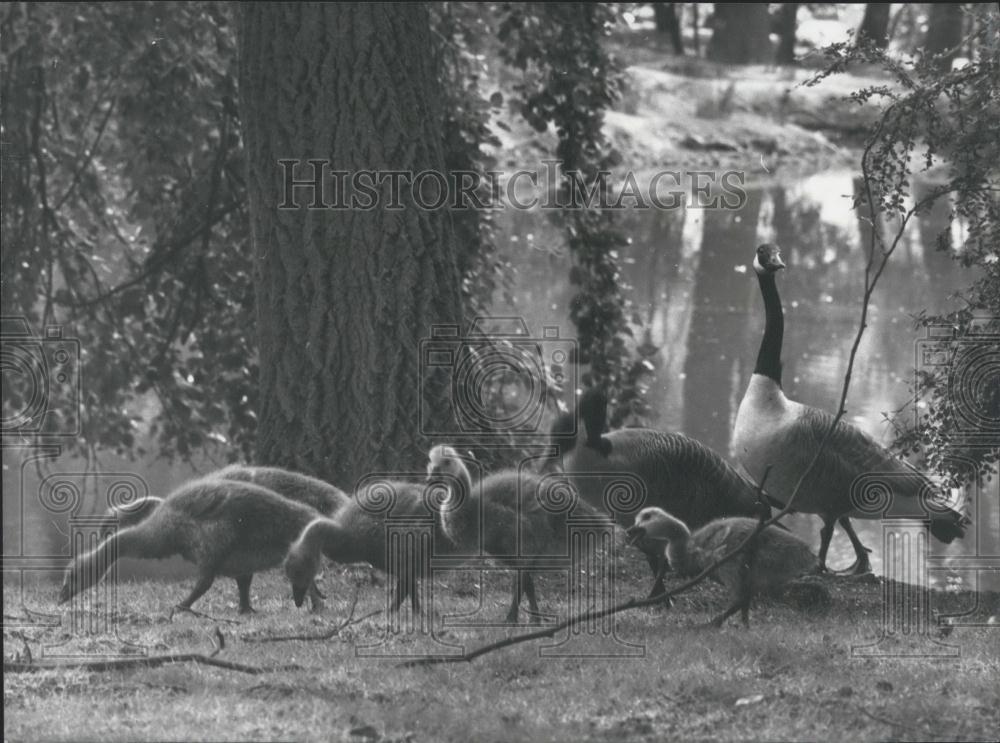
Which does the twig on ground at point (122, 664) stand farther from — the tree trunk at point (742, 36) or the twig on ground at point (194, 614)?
the tree trunk at point (742, 36)

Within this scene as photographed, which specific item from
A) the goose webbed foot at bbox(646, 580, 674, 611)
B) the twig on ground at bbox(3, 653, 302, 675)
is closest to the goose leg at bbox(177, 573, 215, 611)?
the twig on ground at bbox(3, 653, 302, 675)

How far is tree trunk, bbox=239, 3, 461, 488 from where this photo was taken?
7.66 m

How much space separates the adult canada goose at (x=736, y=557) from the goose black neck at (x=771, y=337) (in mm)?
1401

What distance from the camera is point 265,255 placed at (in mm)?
7973

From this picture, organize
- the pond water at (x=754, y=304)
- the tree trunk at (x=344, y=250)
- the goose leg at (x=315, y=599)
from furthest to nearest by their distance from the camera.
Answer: the pond water at (x=754, y=304) → the tree trunk at (x=344, y=250) → the goose leg at (x=315, y=599)

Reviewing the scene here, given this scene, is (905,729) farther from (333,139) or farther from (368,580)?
(333,139)

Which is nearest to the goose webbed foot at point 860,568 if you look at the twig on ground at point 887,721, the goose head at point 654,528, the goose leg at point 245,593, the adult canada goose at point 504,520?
the goose head at point 654,528

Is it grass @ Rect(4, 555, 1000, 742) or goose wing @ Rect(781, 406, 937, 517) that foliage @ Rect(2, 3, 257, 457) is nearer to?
goose wing @ Rect(781, 406, 937, 517)

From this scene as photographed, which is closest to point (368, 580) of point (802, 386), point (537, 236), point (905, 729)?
point (905, 729)

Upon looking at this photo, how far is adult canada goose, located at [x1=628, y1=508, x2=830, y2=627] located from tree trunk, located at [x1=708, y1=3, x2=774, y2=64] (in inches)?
1604

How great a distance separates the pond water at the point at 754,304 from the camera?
15.3 meters

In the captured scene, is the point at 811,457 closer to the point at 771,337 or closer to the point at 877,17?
the point at 771,337

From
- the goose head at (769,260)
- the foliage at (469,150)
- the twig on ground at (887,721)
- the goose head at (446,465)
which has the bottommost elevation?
the twig on ground at (887,721)

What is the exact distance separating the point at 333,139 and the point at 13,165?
4728 mm
